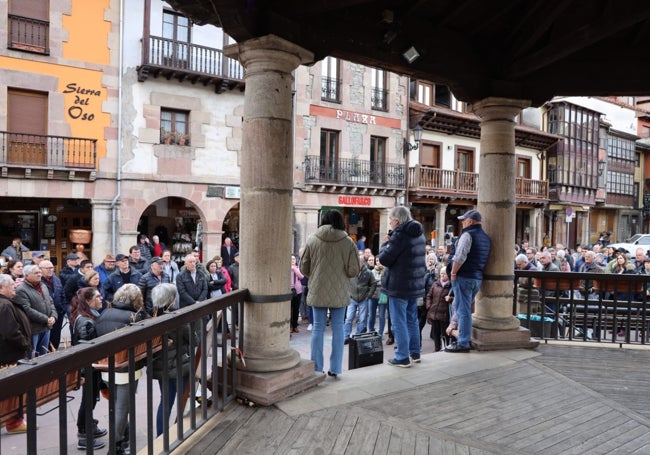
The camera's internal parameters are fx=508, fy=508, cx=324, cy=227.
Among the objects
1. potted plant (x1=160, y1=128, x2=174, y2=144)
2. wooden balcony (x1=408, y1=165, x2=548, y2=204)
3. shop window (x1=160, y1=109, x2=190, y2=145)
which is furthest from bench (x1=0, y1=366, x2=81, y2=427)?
wooden balcony (x1=408, y1=165, x2=548, y2=204)

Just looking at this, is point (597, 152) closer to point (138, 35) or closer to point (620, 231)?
point (620, 231)

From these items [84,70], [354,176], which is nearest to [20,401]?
[84,70]

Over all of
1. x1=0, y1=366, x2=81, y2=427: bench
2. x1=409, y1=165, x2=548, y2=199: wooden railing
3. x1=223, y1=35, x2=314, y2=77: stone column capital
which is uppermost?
x1=409, y1=165, x2=548, y2=199: wooden railing

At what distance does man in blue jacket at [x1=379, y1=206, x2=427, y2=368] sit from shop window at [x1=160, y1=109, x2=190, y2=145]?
1165 centimetres

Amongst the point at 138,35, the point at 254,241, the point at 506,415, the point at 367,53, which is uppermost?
the point at 138,35

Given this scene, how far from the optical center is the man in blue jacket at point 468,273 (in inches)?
202

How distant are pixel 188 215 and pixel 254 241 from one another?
13.8 meters

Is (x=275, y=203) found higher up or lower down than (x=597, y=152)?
lower down

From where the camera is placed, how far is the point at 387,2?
14.8 ft

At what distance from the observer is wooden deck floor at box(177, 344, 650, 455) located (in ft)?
10.0

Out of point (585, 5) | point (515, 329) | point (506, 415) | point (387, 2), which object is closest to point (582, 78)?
point (585, 5)

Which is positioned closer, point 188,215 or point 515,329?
point 515,329

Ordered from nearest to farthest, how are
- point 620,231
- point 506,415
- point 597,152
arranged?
point 506,415 < point 597,152 < point 620,231

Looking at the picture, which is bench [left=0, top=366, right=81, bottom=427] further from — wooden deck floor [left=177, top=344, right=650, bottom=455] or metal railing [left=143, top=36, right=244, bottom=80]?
metal railing [left=143, top=36, right=244, bottom=80]
